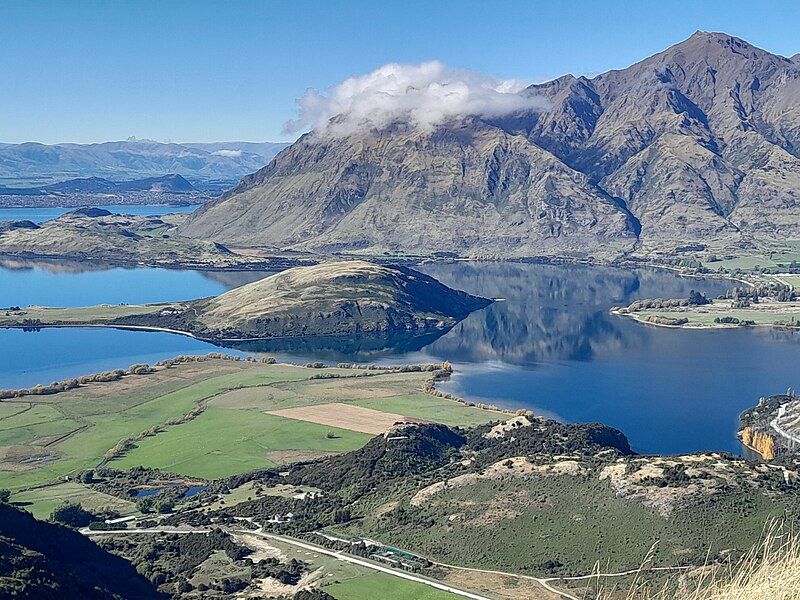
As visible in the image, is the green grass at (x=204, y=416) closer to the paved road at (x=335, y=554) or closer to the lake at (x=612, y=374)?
the lake at (x=612, y=374)

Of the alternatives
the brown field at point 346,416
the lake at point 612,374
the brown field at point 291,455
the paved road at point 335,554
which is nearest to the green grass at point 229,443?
the brown field at point 291,455

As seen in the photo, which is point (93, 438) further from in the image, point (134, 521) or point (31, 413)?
point (134, 521)

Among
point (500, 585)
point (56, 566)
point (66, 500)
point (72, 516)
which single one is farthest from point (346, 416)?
point (56, 566)

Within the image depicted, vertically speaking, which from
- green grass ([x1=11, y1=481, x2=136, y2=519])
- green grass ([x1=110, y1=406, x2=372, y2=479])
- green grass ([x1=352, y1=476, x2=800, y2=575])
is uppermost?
green grass ([x1=352, y1=476, x2=800, y2=575])

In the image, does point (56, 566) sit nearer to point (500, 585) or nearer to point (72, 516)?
point (500, 585)

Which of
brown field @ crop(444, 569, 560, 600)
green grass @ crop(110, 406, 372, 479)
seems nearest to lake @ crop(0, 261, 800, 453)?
green grass @ crop(110, 406, 372, 479)

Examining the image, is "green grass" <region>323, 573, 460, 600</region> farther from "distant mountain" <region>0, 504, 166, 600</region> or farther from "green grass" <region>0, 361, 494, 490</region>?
"green grass" <region>0, 361, 494, 490</region>
